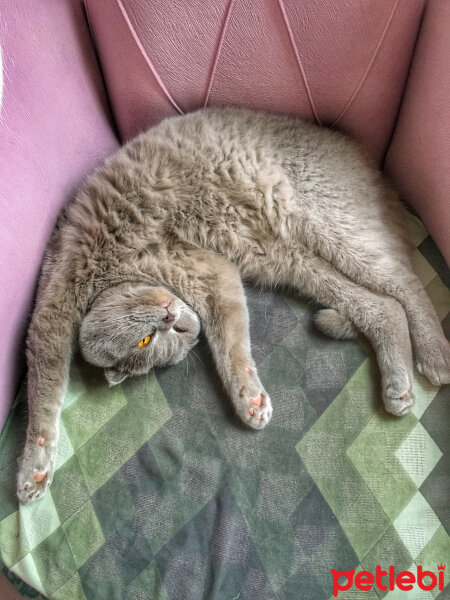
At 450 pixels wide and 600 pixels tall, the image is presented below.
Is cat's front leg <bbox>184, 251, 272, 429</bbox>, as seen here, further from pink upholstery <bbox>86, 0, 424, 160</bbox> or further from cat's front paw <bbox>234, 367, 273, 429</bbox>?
pink upholstery <bbox>86, 0, 424, 160</bbox>

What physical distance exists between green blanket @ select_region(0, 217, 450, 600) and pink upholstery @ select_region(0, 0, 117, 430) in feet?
0.93

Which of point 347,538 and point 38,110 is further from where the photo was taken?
point 38,110

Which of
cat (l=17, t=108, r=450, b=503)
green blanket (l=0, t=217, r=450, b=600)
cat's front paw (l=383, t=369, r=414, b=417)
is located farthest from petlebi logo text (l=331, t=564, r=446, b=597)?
cat (l=17, t=108, r=450, b=503)

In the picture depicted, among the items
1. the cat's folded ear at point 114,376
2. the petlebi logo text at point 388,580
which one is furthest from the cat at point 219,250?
the petlebi logo text at point 388,580

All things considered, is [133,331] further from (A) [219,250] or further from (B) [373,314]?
(B) [373,314]

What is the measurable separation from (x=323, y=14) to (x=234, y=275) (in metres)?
0.72

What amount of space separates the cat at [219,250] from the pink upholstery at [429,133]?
3.1 inches

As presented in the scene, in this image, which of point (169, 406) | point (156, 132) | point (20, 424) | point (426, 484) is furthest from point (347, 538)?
point (156, 132)

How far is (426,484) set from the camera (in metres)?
1.06

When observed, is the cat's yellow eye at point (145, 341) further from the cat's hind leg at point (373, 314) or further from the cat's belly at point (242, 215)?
the cat's hind leg at point (373, 314)

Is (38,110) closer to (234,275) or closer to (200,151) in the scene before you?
(200,151)

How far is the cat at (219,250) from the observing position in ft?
4.05

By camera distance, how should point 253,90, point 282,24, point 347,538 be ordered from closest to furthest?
point 347,538 < point 282,24 < point 253,90

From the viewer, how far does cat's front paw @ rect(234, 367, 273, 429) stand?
1146mm
